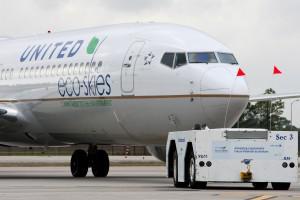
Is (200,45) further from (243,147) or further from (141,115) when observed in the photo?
(243,147)

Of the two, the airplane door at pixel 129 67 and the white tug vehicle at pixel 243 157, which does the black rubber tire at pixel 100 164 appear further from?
the white tug vehicle at pixel 243 157

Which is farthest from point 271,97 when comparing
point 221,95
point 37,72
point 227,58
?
point 37,72

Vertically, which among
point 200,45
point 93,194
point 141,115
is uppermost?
point 200,45

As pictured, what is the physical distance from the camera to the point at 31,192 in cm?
2680

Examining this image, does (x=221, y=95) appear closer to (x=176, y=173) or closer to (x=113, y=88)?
(x=176, y=173)

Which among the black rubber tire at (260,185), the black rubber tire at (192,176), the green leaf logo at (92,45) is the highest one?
the green leaf logo at (92,45)

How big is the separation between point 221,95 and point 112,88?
4.56m

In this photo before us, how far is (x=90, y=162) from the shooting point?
39500 mm

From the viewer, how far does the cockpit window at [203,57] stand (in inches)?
1282

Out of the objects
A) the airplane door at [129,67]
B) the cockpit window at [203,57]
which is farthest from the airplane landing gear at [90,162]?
the cockpit window at [203,57]

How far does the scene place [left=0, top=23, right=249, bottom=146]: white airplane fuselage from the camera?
31.9 metres

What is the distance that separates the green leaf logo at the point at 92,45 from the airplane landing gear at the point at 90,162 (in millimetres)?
4350

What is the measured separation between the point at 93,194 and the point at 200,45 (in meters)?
9.20

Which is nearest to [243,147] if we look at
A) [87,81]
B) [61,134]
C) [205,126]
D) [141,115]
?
[205,126]
